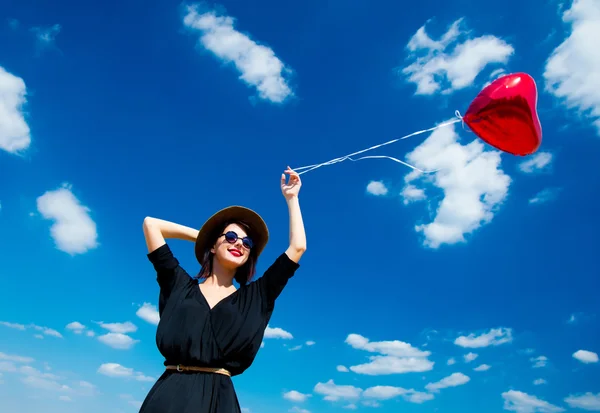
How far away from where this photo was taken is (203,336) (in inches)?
142

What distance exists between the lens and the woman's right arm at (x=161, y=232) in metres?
4.10

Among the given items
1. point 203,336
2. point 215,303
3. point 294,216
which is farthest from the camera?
point 294,216

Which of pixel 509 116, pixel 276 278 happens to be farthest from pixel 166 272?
pixel 509 116

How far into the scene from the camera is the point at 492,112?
18.5 ft

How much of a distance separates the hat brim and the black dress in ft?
1.68

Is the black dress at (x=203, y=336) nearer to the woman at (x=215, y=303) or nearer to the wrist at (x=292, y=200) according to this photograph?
the woman at (x=215, y=303)

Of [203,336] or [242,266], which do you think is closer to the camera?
[203,336]

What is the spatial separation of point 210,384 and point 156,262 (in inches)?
42.5

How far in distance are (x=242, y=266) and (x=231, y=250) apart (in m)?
0.26

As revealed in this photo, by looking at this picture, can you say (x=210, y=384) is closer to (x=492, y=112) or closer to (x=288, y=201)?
(x=288, y=201)

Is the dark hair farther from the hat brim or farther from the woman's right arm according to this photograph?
the woman's right arm

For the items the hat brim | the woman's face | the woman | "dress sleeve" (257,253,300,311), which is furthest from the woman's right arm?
"dress sleeve" (257,253,300,311)

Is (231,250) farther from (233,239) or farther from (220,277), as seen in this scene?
(220,277)

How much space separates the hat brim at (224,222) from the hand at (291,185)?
329 millimetres
